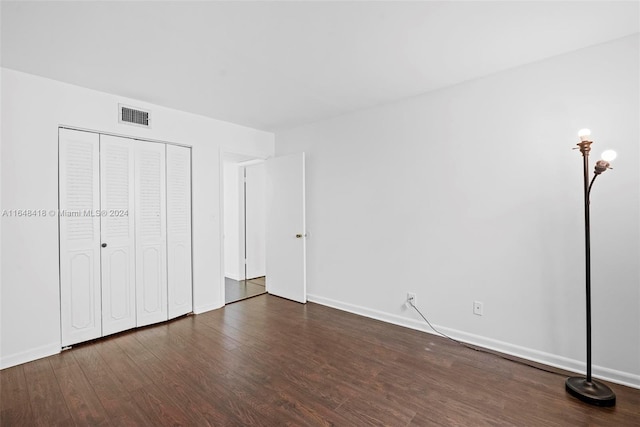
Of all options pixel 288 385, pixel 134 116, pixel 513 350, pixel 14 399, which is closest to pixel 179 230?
pixel 134 116

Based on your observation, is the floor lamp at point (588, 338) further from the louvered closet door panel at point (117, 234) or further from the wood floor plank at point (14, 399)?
the louvered closet door panel at point (117, 234)

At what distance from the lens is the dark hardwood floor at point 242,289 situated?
445cm

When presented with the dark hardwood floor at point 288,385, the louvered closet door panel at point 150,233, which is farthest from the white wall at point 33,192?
the louvered closet door panel at point 150,233

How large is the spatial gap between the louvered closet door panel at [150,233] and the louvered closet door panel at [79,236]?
0.38 metres

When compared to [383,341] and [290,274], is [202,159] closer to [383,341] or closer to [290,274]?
[290,274]

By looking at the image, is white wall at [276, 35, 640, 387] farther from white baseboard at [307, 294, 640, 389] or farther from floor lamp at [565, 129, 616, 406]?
floor lamp at [565, 129, 616, 406]

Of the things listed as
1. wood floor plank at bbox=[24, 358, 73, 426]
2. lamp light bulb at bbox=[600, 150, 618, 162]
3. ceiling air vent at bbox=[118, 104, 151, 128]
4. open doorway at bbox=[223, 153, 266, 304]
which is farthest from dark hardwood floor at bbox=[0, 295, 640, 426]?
open doorway at bbox=[223, 153, 266, 304]

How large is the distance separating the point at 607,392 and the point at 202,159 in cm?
437

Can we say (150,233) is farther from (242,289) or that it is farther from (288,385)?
(288,385)

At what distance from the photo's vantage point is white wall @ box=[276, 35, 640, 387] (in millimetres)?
2217

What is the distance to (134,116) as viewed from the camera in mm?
3223

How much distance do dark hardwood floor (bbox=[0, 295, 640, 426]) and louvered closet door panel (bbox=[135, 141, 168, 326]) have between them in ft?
1.16

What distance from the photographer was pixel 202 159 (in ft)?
12.6

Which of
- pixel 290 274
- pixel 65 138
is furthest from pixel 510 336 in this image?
pixel 65 138
